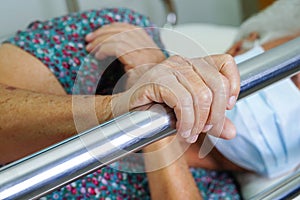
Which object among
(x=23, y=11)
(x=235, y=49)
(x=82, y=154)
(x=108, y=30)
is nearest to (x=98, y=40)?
(x=108, y=30)

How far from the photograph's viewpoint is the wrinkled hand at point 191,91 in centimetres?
62

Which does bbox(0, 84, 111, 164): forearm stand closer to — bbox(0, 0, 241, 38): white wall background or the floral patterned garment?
the floral patterned garment

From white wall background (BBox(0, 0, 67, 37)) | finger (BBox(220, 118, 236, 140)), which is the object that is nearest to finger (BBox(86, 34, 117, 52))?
finger (BBox(220, 118, 236, 140))

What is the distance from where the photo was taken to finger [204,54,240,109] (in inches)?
26.4

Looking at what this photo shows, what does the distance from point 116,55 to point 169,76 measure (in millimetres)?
480

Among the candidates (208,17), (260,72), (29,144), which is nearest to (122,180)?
(29,144)

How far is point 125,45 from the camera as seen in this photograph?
1.12 meters

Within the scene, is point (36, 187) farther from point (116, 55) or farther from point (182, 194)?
point (116, 55)

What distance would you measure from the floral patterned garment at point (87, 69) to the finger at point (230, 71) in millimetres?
335

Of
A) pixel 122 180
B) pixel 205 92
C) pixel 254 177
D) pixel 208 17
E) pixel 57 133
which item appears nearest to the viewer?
pixel 205 92

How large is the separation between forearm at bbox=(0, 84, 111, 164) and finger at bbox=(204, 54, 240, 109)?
204 mm

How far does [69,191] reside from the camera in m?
0.99

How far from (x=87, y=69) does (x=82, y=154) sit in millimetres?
571

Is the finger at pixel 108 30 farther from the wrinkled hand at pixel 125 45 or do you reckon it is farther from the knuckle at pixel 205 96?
the knuckle at pixel 205 96
